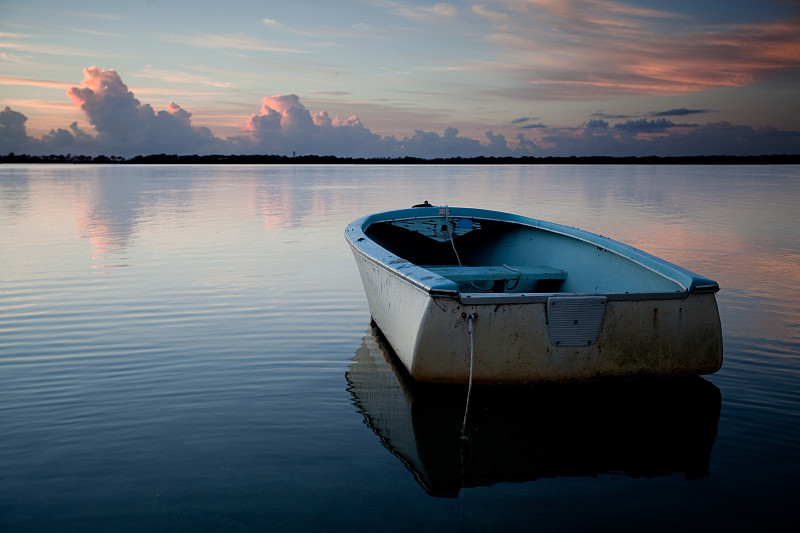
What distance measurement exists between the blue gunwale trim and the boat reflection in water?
2.93 feet

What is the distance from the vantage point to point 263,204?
2672 cm

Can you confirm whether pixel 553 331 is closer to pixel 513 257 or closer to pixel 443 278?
pixel 443 278

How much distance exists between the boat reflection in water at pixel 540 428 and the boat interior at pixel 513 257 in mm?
961

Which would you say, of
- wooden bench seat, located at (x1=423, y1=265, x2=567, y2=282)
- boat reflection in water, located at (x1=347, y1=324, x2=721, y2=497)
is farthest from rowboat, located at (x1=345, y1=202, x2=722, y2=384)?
wooden bench seat, located at (x1=423, y1=265, x2=567, y2=282)

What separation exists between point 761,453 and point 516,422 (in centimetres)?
161

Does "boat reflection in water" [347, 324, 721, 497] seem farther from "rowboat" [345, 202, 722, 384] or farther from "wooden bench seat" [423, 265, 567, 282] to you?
"wooden bench seat" [423, 265, 567, 282]

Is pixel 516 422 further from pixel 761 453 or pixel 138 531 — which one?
pixel 138 531

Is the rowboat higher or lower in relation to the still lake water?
higher

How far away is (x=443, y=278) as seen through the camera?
474cm

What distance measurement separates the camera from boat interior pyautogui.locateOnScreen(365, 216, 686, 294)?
20.9ft

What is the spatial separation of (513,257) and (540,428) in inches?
178

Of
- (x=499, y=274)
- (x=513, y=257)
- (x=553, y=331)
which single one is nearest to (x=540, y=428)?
(x=553, y=331)

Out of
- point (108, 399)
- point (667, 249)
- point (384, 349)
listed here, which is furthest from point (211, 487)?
point (667, 249)

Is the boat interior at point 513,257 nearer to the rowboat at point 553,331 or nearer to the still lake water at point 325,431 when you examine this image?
the rowboat at point 553,331
